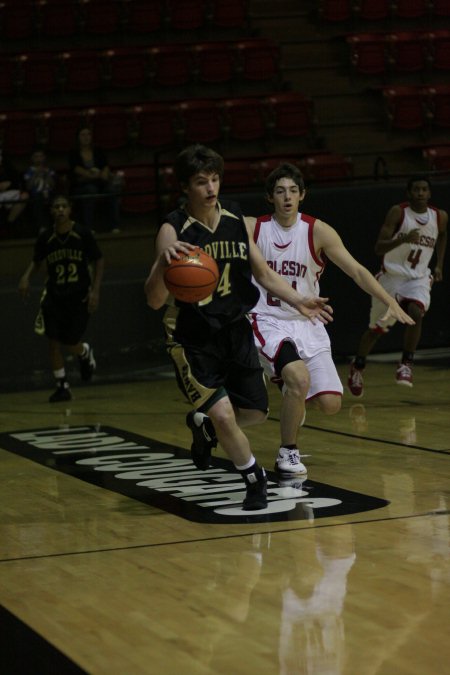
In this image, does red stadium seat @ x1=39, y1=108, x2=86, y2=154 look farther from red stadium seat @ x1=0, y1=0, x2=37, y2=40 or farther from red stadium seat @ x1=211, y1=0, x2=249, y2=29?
red stadium seat @ x1=211, y1=0, x2=249, y2=29

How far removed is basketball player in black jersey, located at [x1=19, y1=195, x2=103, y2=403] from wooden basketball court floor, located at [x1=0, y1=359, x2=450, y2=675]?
191cm

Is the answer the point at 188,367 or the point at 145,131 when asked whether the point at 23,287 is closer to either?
the point at 145,131

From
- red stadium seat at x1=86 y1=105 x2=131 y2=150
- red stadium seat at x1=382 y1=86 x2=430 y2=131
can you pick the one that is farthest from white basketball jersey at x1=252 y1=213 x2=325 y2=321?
red stadium seat at x1=382 y1=86 x2=430 y2=131

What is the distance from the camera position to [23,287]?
36.4ft

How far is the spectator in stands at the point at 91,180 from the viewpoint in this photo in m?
12.9

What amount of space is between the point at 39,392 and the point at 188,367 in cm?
596

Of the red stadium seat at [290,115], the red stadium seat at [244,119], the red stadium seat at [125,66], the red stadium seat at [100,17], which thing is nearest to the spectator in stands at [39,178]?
the red stadium seat at [125,66]

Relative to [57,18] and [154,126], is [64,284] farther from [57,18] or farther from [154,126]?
[57,18]

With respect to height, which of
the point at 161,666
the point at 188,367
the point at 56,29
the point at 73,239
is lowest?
the point at 161,666

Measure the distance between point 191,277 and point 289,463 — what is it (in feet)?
5.43

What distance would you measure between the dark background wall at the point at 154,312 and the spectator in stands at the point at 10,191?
1.08 ft

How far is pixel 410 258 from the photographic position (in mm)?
11219

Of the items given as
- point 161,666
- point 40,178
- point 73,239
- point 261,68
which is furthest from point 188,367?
point 261,68

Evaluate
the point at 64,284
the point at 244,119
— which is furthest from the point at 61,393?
the point at 244,119
